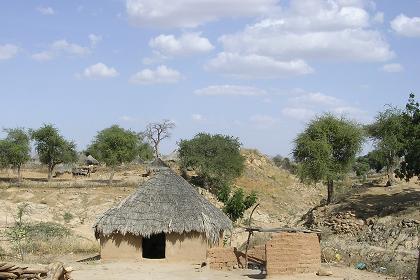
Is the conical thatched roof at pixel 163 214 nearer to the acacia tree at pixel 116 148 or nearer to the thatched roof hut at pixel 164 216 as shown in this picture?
the thatched roof hut at pixel 164 216

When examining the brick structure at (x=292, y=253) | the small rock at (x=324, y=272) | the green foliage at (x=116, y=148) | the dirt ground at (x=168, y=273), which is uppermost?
the green foliage at (x=116, y=148)

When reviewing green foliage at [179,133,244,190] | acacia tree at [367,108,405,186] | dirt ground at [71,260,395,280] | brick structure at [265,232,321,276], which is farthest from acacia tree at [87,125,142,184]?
brick structure at [265,232,321,276]

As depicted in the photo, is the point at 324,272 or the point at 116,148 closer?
the point at 324,272

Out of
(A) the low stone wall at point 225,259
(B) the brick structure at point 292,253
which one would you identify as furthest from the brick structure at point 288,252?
(A) the low stone wall at point 225,259

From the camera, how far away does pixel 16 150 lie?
3938 centimetres

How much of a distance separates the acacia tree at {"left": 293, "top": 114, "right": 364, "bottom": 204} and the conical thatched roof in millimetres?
10251

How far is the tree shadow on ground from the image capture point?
23.8 meters

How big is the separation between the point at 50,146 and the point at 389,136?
77.2 feet

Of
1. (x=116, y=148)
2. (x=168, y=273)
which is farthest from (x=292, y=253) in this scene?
(x=116, y=148)

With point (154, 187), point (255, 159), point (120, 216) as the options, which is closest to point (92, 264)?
point (120, 216)

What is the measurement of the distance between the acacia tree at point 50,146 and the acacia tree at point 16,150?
32.9 inches

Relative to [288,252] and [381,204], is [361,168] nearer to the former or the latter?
[381,204]

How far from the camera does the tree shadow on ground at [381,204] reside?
23.8 metres

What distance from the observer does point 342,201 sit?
2722 cm
